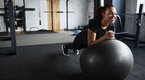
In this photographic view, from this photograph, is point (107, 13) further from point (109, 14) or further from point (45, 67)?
point (45, 67)

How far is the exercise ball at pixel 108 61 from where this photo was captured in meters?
1.78

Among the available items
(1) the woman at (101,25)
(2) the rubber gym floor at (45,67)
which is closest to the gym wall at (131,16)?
(2) the rubber gym floor at (45,67)

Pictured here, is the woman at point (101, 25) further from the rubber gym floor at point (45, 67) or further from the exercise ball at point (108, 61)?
the rubber gym floor at point (45, 67)

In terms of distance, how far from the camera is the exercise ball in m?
1.78

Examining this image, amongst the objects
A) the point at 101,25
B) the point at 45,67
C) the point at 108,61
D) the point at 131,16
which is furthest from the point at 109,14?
the point at 131,16

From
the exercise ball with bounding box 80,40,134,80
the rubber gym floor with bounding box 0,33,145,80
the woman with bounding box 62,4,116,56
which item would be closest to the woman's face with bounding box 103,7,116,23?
the woman with bounding box 62,4,116,56

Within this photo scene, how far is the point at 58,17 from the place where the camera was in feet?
28.6

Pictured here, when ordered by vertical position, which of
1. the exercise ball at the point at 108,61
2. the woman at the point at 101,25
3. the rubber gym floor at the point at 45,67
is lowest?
the rubber gym floor at the point at 45,67

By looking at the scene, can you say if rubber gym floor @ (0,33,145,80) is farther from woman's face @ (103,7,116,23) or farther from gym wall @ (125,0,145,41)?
gym wall @ (125,0,145,41)

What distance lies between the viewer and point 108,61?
1.78m

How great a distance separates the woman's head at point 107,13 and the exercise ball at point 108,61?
37cm

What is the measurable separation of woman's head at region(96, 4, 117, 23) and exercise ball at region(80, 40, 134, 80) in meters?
0.37

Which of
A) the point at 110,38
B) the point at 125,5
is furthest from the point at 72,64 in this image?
the point at 125,5

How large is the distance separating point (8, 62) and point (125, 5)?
14.1ft
